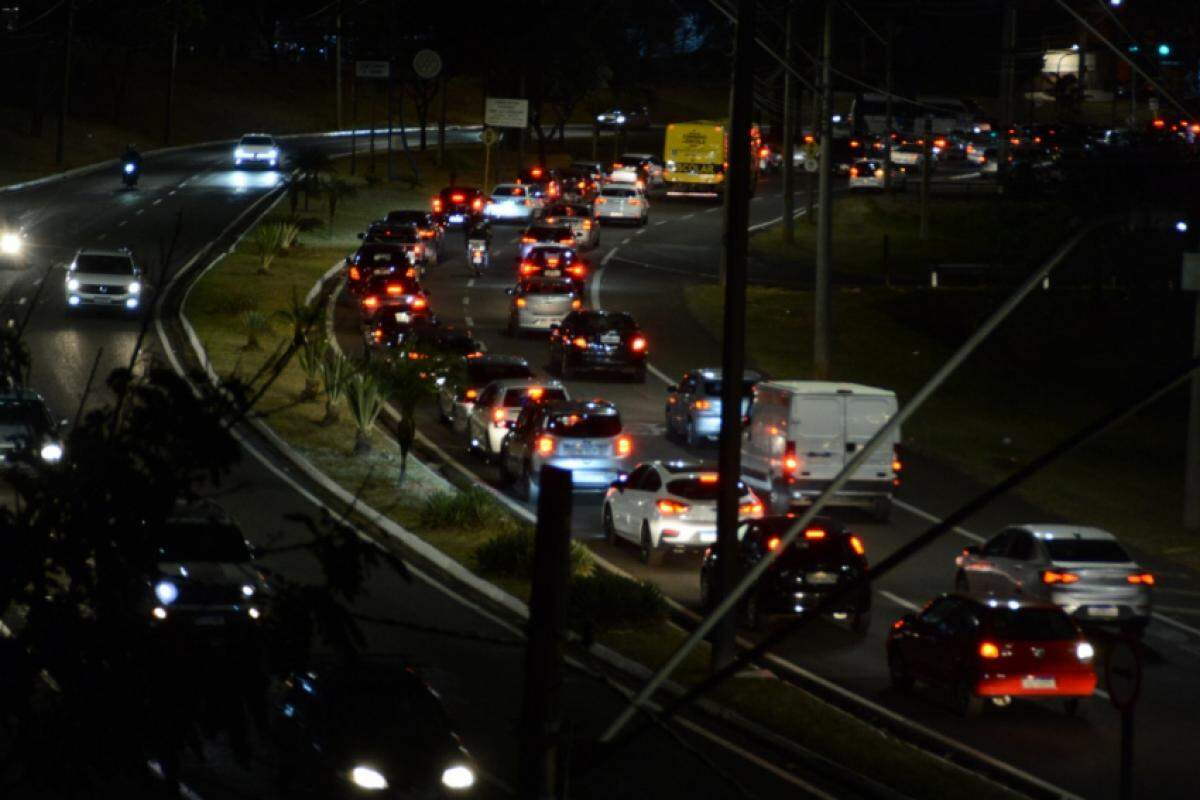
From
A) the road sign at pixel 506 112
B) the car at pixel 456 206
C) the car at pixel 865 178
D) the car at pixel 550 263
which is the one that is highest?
the road sign at pixel 506 112

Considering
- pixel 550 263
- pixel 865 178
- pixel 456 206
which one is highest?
pixel 865 178

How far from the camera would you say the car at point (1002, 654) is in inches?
794

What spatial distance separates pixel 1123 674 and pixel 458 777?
4.24m

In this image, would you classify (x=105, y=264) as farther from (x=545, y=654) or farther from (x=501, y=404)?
(x=545, y=654)

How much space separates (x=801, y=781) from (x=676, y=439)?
21250 mm

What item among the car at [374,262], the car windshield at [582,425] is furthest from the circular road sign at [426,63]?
the car windshield at [582,425]

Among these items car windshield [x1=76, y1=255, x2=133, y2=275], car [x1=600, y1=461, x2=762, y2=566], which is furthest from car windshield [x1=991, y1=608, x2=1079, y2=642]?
car windshield [x1=76, y1=255, x2=133, y2=275]

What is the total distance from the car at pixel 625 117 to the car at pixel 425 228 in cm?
4807

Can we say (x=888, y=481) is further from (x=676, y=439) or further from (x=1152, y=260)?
(x=1152, y=260)

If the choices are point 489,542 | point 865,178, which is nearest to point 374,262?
point 489,542

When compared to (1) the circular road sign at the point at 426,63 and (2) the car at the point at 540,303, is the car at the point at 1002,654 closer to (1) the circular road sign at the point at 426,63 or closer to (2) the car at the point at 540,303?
(2) the car at the point at 540,303

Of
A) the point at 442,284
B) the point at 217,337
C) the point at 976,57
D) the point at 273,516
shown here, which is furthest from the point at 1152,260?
the point at 976,57

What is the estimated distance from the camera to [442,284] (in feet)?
193

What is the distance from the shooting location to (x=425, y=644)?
2161 cm
